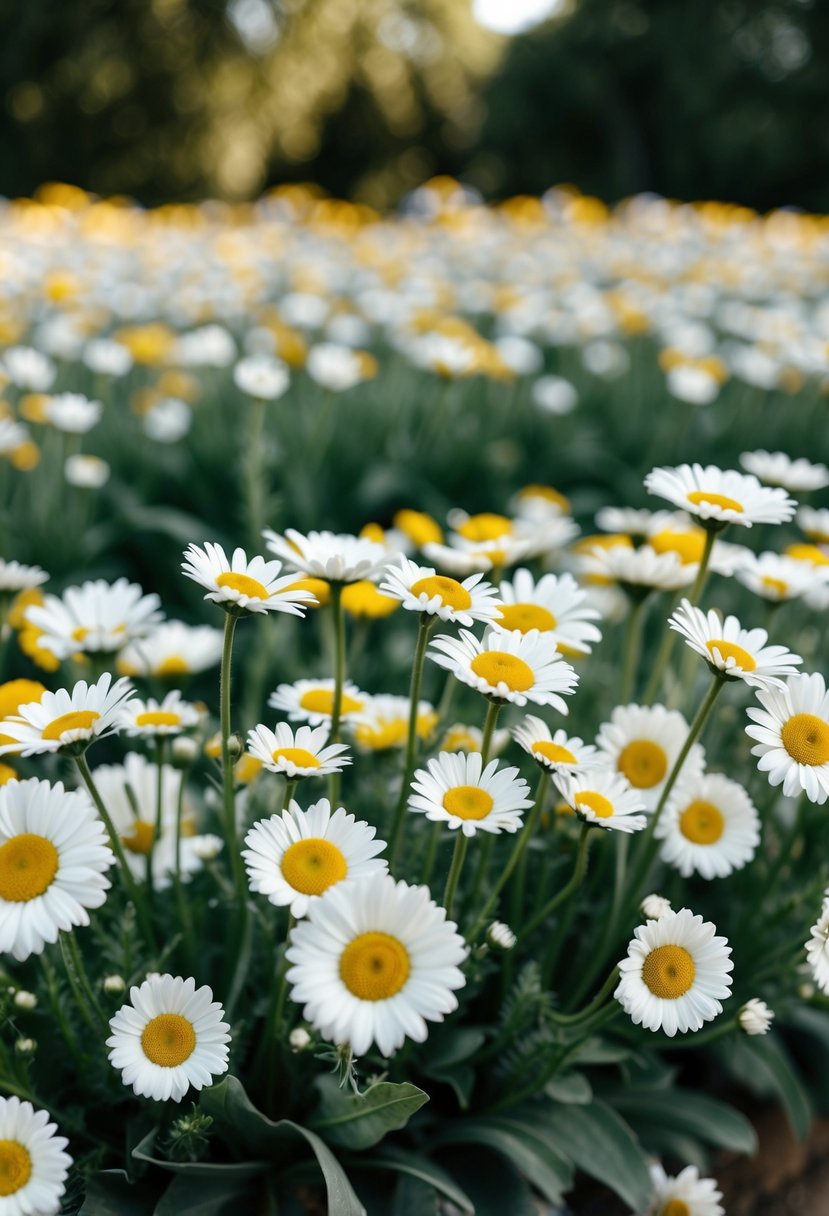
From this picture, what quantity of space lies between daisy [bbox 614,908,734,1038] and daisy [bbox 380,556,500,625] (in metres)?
0.34

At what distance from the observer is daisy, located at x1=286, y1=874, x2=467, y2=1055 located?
87 centimetres

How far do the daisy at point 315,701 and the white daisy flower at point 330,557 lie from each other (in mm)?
172

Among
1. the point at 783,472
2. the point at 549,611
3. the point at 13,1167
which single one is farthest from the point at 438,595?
the point at 783,472

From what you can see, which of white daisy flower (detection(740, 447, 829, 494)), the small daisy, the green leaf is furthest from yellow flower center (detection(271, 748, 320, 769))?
white daisy flower (detection(740, 447, 829, 494))

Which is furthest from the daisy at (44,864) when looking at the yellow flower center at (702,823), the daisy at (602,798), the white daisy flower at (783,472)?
the white daisy flower at (783,472)

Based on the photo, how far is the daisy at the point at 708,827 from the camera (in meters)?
1.32

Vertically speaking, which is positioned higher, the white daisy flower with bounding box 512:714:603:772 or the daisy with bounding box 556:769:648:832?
the white daisy flower with bounding box 512:714:603:772

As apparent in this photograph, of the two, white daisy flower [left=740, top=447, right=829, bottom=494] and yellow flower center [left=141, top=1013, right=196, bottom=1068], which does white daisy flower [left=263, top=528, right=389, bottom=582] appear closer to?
yellow flower center [left=141, top=1013, right=196, bottom=1068]

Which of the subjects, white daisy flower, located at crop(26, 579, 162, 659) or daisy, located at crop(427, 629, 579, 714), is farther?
white daisy flower, located at crop(26, 579, 162, 659)

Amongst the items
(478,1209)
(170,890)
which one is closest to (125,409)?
(170,890)

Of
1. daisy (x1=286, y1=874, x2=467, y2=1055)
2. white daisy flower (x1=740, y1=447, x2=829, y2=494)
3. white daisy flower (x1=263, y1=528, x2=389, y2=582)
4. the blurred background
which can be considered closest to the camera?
daisy (x1=286, y1=874, x2=467, y2=1055)

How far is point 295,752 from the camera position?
1.07 metres

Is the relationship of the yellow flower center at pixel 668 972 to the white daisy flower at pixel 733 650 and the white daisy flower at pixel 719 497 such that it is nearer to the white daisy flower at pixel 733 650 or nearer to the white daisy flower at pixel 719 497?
the white daisy flower at pixel 733 650

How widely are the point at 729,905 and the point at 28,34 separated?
46.5 feet
